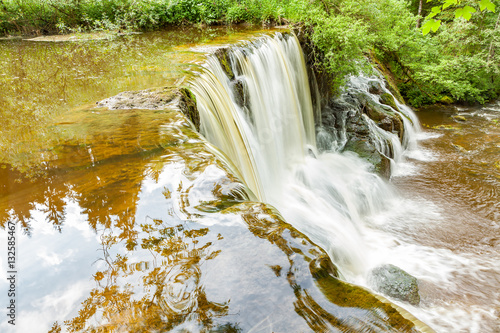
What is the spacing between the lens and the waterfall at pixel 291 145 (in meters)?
5.10

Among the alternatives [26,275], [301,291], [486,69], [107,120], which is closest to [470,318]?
[301,291]

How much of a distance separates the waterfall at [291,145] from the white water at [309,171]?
0.08 feet

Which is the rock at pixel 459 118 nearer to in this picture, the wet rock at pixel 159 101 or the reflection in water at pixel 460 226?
the reflection in water at pixel 460 226

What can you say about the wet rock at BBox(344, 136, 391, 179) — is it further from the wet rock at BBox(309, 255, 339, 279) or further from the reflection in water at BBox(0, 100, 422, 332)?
the wet rock at BBox(309, 255, 339, 279)

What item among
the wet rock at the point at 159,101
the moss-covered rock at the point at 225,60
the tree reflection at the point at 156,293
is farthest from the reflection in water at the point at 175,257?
the moss-covered rock at the point at 225,60

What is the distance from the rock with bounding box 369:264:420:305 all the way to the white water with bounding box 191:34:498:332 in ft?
0.39

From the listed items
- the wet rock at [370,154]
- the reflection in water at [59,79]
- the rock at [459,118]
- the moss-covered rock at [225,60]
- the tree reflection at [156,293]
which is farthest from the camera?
the rock at [459,118]

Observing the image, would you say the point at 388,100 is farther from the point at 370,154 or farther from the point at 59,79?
the point at 59,79

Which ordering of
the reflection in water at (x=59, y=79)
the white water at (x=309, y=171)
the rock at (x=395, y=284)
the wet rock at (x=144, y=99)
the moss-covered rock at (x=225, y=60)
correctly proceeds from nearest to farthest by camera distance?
the reflection in water at (x=59, y=79)
the rock at (x=395, y=284)
the wet rock at (x=144, y=99)
the white water at (x=309, y=171)
the moss-covered rock at (x=225, y=60)

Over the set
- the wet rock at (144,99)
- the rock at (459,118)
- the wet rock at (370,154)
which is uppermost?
the wet rock at (144,99)

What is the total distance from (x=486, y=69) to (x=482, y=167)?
28.0 feet

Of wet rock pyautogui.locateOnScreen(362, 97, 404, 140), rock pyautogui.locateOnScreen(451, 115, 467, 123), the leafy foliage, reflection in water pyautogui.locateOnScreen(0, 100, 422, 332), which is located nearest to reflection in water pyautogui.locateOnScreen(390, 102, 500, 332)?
rock pyautogui.locateOnScreen(451, 115, 467, 123)

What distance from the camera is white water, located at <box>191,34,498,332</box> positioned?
196 inches

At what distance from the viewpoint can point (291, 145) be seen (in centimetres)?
852
